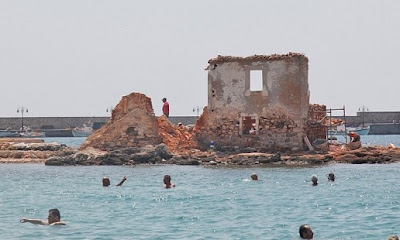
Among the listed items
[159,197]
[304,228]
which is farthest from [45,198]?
[304,228]

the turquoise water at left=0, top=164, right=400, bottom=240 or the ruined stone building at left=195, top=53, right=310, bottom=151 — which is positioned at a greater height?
the ruined stone building at left=195, top=53, right=310, bottom=151

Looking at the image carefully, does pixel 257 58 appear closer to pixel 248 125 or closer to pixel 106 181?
pixel 248 125

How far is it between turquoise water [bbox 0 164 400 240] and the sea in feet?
0.07

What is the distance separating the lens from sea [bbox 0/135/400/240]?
62.8 ft

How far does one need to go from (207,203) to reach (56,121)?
10135 centimetres

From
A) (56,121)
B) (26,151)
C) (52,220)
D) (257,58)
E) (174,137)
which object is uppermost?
(257,58)

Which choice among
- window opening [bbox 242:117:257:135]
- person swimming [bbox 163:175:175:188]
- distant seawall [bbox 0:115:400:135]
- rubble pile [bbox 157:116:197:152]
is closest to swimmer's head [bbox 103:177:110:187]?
person swimming [bbox 163:175:175:188]

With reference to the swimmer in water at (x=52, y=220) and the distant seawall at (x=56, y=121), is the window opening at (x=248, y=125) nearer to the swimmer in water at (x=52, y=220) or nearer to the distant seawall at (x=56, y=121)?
the swimmer in water at (x=52, y=220)

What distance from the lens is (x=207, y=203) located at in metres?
24.7

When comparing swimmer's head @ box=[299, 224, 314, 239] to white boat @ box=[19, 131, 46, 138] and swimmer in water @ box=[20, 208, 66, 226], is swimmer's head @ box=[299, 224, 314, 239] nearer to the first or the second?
swimmer in water @ box=[20, 208, 66, 226]

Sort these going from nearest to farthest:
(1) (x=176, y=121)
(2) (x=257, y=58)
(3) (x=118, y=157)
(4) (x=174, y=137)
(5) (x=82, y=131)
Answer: (3) (x=118, y=157) < (2) (x=257, y=58) < (4) (x=174, y=137) < (5) (x=82, y=131) < (1) (x=176, y=121)

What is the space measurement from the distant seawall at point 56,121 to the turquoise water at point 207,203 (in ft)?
268

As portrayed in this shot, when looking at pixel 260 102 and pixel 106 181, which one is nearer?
pixel 106 181

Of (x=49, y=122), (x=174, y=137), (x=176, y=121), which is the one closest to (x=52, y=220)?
(x=174, y=137)
